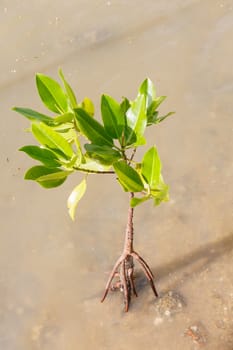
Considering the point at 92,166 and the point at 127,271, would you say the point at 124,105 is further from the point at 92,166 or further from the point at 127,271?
the point at 127,271

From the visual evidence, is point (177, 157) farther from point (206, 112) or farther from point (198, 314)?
point (198, 314)

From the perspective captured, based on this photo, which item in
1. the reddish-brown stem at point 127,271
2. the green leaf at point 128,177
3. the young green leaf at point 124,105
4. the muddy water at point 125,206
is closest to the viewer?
the green leaf at point 128,177

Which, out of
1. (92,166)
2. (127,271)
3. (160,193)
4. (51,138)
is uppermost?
(51,138)

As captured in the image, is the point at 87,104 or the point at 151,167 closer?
the point at 151,167

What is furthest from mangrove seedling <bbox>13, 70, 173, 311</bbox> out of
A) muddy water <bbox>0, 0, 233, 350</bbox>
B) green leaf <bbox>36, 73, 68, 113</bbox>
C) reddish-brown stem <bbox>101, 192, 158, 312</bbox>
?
muddy water <bbox>0, 0, 233, 350</bbox>

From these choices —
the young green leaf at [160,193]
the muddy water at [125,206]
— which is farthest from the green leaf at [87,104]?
the muddy water at [125,206]

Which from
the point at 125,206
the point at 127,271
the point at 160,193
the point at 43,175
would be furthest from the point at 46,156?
the point at 125,206

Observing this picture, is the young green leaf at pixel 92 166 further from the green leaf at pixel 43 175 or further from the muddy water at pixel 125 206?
the muddy water at pixel 125 206
